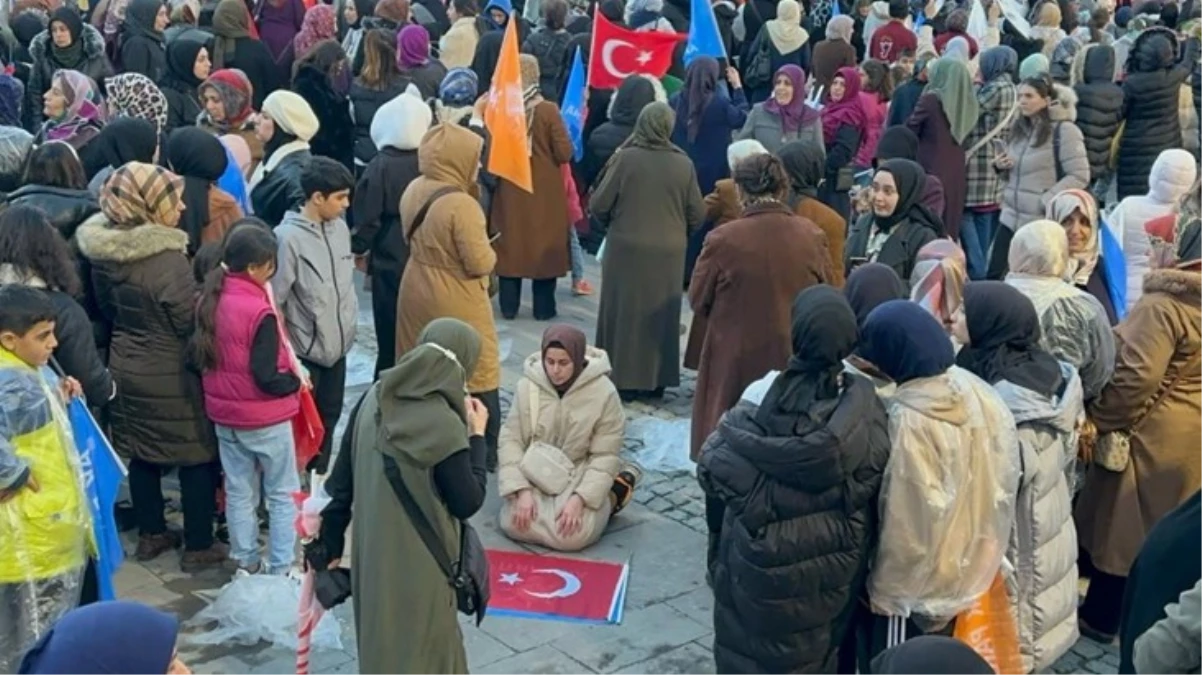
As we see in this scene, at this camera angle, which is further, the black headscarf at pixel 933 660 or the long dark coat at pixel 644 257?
the long dark coat at pixel 644 257

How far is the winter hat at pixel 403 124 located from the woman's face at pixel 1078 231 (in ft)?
11.5

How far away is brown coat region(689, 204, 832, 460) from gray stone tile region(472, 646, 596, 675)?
73.6 inches

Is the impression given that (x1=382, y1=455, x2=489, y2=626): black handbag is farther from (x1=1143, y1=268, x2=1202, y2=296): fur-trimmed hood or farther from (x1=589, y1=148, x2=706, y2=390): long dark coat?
(x1=589, y1=148, x2=706, y2=390): long dark coat

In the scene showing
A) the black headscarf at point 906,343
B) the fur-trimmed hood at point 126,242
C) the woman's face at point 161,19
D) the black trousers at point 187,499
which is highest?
the woman's face at point 161,19

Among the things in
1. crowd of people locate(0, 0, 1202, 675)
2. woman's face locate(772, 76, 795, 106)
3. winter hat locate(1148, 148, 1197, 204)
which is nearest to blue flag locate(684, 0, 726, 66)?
crowd of people locate(0, 0, 1202, 675)

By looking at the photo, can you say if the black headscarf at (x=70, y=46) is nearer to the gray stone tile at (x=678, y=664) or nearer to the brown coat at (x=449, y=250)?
the brown coat at (x=449, y=250)

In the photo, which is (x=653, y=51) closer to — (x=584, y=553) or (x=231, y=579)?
(x=584, y=553)

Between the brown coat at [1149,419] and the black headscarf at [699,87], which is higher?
the black headscarf at [699,87]

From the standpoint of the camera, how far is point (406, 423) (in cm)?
457

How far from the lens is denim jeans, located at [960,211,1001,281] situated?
11.0 m

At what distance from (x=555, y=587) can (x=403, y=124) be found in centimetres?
294

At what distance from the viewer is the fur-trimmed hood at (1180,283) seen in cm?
590

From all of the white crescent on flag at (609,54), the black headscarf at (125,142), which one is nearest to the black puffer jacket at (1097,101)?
the white crescent on flag at (609,54)

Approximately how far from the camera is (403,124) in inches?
328
